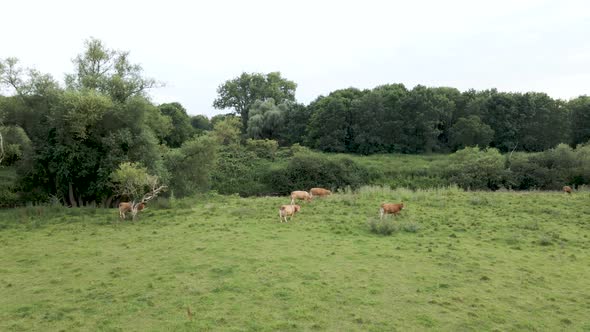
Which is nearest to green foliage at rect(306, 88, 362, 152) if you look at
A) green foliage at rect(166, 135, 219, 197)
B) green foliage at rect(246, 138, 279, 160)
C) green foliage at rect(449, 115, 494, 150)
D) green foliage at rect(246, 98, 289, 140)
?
green foliage at rect(246, 98, 289, 140)

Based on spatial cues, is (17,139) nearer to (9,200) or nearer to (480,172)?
(9,200)

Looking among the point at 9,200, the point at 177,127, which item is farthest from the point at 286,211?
the point at 177,127

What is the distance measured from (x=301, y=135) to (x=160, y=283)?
60.4 meters

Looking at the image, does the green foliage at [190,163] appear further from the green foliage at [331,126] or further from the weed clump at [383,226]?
the green foliage at [331,126]

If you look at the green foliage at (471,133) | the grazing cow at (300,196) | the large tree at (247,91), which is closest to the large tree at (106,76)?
the grazing cow at (300,196)

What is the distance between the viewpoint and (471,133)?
200 ft

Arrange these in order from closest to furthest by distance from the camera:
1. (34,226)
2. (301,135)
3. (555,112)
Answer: (34,226) → (555,112) → (301,135)

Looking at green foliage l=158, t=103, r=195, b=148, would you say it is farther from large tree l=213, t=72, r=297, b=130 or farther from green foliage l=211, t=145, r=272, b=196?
large tree l=213, t=72, r=297, b=130

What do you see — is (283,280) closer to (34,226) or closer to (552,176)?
(34,226)

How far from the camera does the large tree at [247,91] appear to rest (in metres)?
91.1

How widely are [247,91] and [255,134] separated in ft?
77.1

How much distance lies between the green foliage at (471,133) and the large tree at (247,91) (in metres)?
39.4

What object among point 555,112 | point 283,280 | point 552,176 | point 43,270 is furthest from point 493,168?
point 43,270

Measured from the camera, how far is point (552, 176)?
44500 mm
